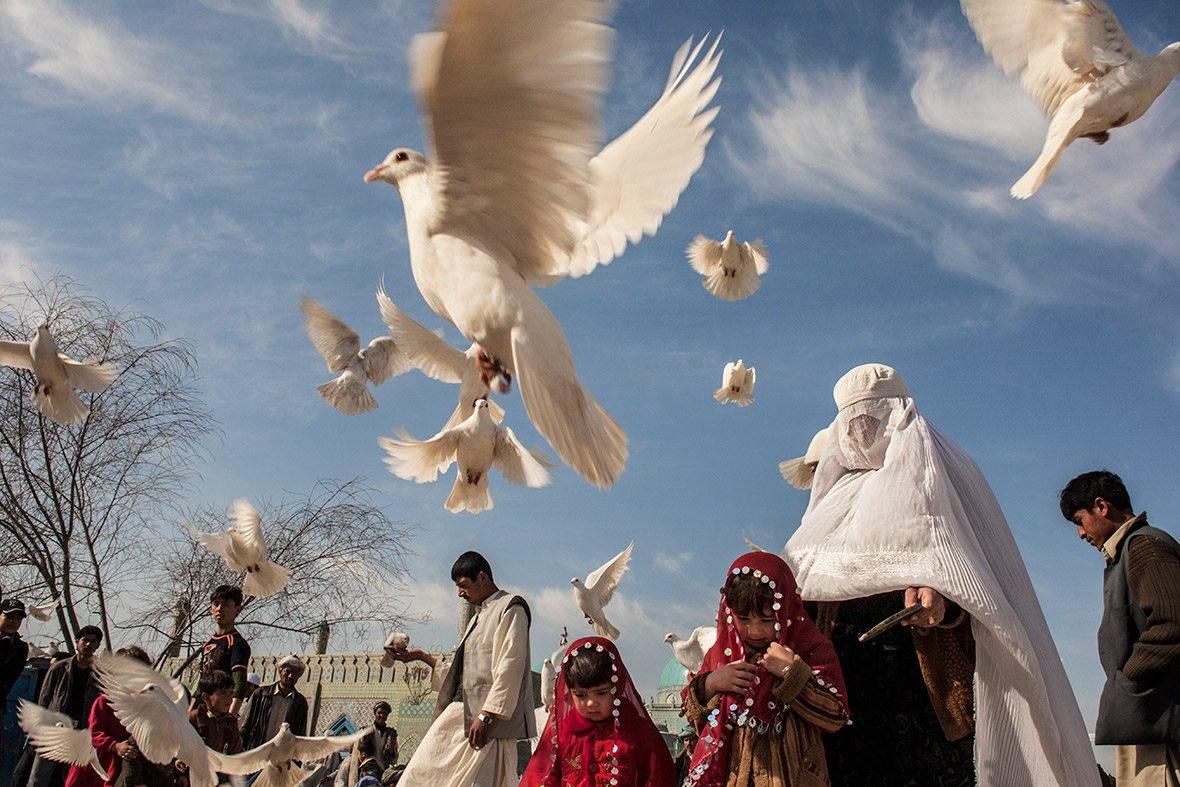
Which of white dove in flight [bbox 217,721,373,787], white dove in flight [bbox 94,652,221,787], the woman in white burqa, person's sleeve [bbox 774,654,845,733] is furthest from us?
white dove in flight [bbox 217,721,373,787]

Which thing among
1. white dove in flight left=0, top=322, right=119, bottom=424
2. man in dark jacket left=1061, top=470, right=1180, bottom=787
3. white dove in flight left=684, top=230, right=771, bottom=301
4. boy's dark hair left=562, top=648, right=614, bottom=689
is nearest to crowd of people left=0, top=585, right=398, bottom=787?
boy's dark hair left=562, top=648, right=614, bottom=689

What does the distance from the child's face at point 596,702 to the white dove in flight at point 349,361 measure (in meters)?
6.29

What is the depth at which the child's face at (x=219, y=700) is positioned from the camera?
488 centimetres

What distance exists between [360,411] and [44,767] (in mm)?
4481

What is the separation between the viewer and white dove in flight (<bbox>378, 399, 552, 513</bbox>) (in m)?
5.57

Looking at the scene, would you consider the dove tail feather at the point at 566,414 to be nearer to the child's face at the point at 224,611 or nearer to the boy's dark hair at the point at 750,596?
the boy's dark hair at the point at 750,596

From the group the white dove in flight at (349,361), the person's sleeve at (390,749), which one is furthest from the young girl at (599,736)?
the white dove in flight at (349,361)

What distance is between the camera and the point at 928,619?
2.76m

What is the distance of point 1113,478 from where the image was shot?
3.26 meters

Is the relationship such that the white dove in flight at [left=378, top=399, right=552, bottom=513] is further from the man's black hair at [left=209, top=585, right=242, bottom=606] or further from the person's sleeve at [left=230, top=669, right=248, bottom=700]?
the person's sleeve at [left=230, top=669, right=248, bottom=700]

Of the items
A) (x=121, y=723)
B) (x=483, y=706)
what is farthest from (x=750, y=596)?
(x=121, y=723)

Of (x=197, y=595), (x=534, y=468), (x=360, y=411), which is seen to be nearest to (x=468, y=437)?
(x=534, y=468)

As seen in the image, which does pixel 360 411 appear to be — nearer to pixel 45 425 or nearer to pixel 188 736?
pixel 188 736

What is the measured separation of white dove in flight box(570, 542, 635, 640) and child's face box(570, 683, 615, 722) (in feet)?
17.7
